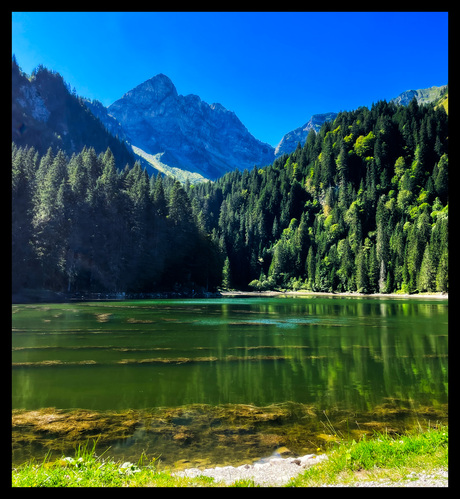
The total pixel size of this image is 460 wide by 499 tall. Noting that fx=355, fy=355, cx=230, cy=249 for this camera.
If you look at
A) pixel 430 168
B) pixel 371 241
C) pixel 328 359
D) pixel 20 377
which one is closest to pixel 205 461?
pixel 20 377

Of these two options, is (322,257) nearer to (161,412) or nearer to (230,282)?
(230,282)

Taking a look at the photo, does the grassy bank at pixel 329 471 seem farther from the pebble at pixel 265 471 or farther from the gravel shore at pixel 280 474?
the pebble at pixel 265 471

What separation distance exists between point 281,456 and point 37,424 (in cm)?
804

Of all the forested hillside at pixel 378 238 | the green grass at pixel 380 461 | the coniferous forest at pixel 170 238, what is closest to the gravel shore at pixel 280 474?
the green grass at pixel 380 461

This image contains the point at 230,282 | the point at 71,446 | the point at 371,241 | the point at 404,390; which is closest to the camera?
the point at 71,446

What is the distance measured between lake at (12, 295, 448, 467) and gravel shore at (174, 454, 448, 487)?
1.07m

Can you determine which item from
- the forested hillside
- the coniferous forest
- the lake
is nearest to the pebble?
the lake

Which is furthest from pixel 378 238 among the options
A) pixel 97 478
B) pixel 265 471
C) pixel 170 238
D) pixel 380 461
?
pixel 97 478

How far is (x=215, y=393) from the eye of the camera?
50.7 feet

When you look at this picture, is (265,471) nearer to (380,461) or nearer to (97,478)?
(380,461)

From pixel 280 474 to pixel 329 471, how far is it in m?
1.09

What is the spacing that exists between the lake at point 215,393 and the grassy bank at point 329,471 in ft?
7.64

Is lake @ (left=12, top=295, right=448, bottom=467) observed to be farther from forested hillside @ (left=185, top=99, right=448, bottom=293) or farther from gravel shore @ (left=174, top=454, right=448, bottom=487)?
forested hillside @ (left=185, top=99, right=448, bottom=293)

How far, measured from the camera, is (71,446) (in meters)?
10.2
